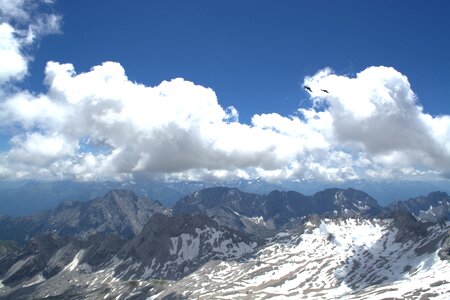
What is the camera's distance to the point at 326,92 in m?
75.1

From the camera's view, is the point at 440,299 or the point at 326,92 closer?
the point at 326,92

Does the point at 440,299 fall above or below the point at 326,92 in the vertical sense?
below

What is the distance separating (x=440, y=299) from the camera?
626ft

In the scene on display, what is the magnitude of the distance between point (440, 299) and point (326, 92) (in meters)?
160
